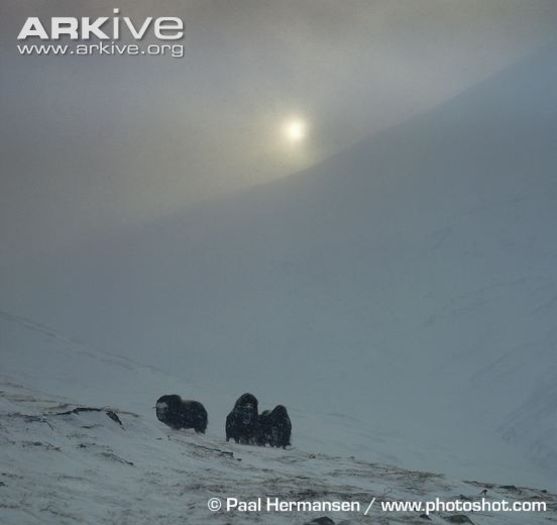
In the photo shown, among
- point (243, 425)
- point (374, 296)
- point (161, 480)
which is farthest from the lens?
point (374, 296)

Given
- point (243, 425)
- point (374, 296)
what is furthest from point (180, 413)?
point (374, 296)

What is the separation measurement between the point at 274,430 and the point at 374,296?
1073 inches

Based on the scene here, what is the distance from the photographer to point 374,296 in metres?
45.2

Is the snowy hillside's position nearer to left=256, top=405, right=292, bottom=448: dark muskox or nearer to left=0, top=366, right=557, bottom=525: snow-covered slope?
left=0, top=366, right=557, bottom=525: snow-covered slope

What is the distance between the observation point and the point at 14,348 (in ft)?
119

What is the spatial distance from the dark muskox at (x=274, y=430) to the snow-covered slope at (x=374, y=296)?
4.81 m

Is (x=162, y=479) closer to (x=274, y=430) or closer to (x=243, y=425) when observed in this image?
(x=243, y=425)

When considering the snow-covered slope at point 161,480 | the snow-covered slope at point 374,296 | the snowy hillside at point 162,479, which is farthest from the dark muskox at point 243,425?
the snow-covered slope at point 374,296

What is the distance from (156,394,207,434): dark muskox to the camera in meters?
18.3

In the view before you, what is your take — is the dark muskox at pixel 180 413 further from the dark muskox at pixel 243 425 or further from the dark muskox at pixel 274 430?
the dark muskox at pixel 274 430

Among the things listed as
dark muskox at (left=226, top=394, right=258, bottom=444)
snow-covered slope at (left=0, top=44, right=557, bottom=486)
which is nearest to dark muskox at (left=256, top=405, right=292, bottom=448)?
dark muskox at (left=226, top=394, right=258, bottom=444)

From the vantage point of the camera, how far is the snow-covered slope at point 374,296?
30344 millimetres

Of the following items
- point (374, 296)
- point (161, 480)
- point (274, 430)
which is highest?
point (374, 296)

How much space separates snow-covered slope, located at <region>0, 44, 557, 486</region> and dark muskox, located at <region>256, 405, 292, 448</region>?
4.81 meters
